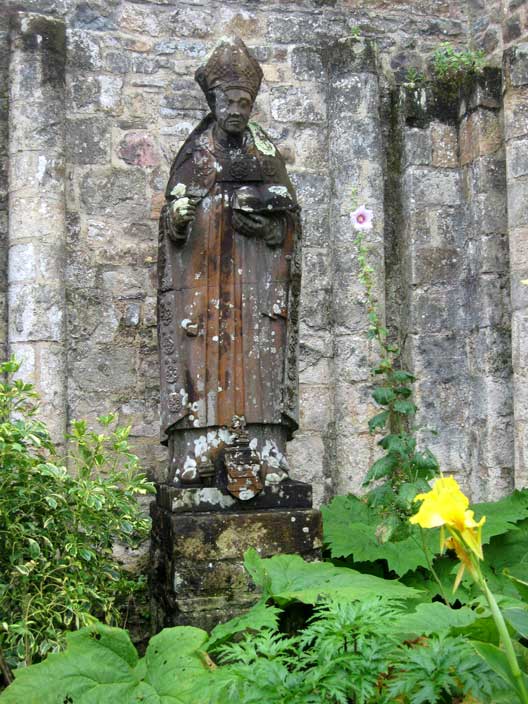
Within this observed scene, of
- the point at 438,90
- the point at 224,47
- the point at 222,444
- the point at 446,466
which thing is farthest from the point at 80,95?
the point at 446,466

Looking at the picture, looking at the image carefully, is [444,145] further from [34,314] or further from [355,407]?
[34,314]

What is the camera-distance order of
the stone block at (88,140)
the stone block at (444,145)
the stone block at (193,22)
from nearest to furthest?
the stone block at (88,140), the stone block at (193,22), the stone block at (444,145)

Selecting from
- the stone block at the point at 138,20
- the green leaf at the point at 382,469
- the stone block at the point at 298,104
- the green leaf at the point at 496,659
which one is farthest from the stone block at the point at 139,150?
the green leaf at the point at 496,659

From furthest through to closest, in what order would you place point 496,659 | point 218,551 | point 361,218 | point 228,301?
point 361,218
point 228,301
point 218,551
point 496,659

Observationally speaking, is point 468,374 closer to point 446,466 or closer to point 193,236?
point 446,466

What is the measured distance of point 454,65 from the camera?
20.0 feet

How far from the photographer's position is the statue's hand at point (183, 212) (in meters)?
4.14

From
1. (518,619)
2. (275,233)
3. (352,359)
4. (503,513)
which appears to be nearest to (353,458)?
(352,359)

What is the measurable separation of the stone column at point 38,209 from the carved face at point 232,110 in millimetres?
1502

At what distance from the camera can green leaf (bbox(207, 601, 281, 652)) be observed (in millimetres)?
2852

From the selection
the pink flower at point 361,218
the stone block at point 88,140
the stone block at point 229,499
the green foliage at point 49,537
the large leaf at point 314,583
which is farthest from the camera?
the stone block at point 88,140

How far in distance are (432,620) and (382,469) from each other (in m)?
1.40

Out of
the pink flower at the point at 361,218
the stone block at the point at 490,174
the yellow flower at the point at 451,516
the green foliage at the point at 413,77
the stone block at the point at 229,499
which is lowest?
the stone block at the point at 229,499

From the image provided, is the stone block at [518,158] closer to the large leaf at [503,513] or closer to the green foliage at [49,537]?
the large leaf at [503,513]
